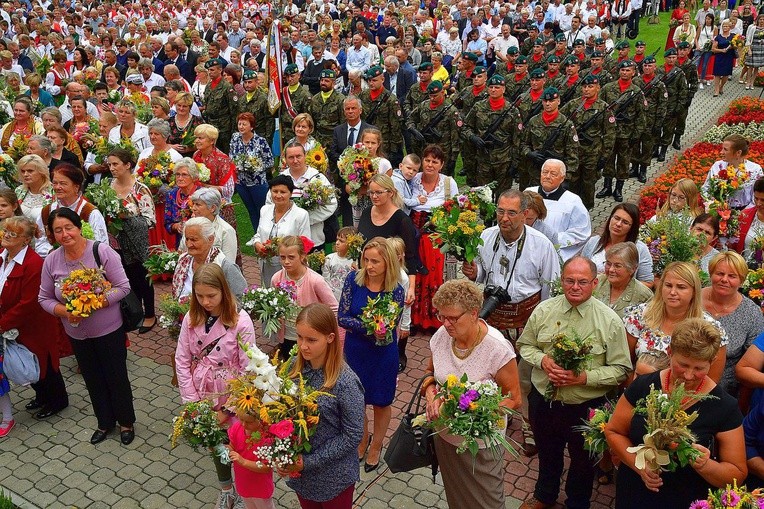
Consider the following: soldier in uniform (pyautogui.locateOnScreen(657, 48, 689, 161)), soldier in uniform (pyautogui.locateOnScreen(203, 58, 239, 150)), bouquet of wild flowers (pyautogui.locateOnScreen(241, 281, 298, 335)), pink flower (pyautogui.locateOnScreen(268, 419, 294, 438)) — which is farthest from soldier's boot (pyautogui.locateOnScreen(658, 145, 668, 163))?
pink flower (pyautogui.locateOnScreen(268, 419, 294, 438))

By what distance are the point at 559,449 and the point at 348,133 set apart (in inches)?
267

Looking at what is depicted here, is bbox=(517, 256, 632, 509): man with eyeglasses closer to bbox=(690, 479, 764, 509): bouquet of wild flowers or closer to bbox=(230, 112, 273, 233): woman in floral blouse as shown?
bbox=(690, 479, 764, 509): bouquet of wild flowers

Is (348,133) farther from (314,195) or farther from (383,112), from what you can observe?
(314,195)

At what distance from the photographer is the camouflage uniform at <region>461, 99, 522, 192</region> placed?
12078mm

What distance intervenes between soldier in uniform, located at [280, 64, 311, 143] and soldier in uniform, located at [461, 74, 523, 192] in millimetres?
3122

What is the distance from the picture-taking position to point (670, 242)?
642 cm

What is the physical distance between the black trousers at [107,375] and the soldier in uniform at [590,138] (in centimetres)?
781

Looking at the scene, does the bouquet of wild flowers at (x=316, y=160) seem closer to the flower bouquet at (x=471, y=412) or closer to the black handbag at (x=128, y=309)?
the black handbag at (x=128, y=309)

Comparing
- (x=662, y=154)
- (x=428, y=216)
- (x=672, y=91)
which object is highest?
(x=428, y=216)

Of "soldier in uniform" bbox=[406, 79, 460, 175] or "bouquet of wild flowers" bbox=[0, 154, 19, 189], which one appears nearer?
"bouquet of wild flowers" bbox=[0, 154, 19, 189]

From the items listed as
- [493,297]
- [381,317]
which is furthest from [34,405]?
[493,297]

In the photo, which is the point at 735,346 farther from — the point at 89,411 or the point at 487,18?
the point at 487,18

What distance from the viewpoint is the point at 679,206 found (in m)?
7.50

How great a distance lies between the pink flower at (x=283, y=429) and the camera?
13.3 ft
